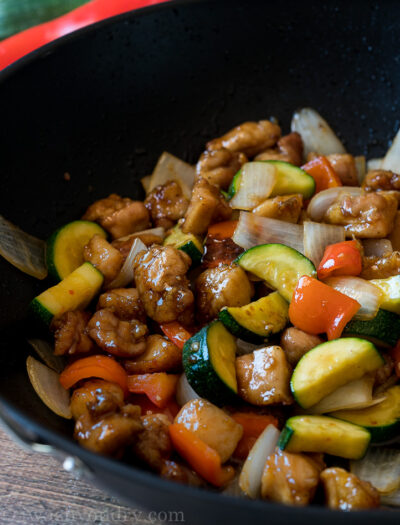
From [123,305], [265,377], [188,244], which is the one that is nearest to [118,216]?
[188,244]

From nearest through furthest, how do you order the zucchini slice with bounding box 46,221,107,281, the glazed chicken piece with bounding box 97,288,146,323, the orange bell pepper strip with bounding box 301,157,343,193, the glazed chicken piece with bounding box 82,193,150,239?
the glazed chicken piece with bounding box 97,288,146,323 → the zucchini slice with bounding box 46,221,107,281 → the glazed chicken piece with bounding box 82,193,150,239 → the orange bell pepper strip with bounding box 301,157,343,193

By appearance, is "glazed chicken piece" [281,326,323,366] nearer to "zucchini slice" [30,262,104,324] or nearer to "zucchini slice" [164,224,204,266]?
"zucchini slice" [164,224,204,266]

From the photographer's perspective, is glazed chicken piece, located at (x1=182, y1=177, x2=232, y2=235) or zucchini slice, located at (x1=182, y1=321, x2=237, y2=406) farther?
glazed chicken piece, located at (x1=182, y1=177, x2=232, y2=235)

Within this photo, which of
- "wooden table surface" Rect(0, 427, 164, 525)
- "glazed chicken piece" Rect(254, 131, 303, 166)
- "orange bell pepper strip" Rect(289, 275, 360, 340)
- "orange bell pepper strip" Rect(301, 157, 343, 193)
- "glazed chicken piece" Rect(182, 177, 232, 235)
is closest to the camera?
"wooden table surface" Rect(0, 427, 164, 525)

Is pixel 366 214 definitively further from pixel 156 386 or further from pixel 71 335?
pixel 71 335

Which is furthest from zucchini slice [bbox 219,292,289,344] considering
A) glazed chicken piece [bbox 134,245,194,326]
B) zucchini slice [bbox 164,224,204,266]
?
zucchini slice [bbox 164,224,204,266]

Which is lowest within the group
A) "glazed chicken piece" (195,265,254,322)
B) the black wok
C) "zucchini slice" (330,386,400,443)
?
"zucchini slice" (330,386,400,443)

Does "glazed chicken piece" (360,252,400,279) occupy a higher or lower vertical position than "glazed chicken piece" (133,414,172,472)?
lower

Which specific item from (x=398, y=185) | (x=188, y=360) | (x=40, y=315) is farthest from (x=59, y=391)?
(x=398, y=185)
